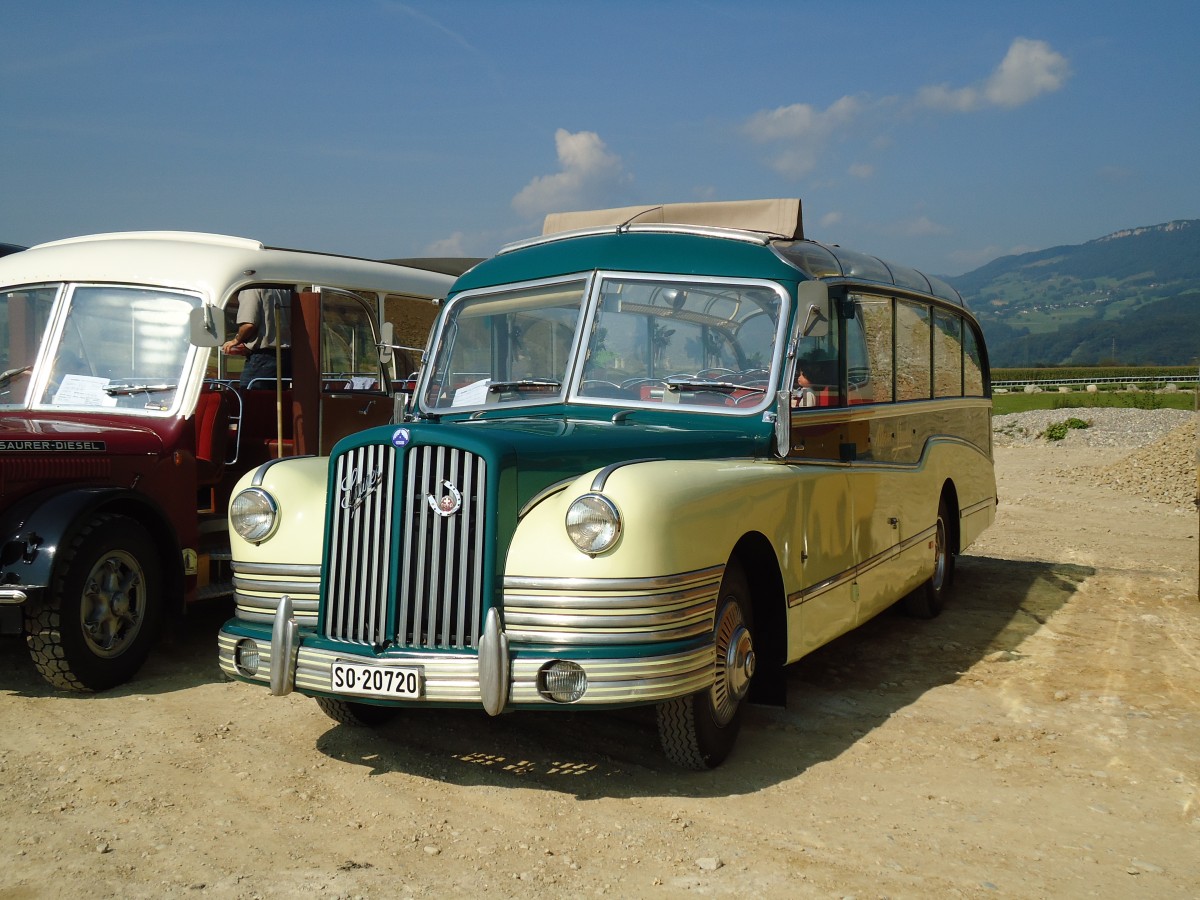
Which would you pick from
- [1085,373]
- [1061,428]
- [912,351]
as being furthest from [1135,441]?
[1085,373]

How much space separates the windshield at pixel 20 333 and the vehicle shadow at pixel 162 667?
5.17 ft

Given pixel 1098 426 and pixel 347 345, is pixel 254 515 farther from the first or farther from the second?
pixel 1098 426

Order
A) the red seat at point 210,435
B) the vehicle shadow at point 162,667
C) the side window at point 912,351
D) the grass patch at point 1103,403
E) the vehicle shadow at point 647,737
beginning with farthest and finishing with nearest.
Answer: the grass patch at point 1103,403 → the side window at point 912,351 → the red seat at point 210,435 → the vehicle shadow at point 162,667 → the vehicle shadow at point 647,737

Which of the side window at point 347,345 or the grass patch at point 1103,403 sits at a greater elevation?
the side window at point 347,345

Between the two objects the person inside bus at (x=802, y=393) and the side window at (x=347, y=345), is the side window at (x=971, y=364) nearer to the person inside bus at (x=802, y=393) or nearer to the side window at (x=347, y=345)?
the person inside bus at (x=802, y=393)

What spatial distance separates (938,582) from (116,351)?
5891 mm

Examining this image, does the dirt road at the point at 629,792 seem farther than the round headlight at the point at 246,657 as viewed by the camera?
No

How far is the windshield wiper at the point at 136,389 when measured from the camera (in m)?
7.23

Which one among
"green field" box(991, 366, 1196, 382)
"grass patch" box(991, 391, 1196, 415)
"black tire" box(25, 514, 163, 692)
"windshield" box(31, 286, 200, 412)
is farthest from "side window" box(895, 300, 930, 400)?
"green field" box(991, 366, 1196, 382)

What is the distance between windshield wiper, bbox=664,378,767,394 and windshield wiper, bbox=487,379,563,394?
558 mm

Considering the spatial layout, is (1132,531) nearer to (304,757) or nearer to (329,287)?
(329,287)

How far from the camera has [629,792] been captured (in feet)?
15.5

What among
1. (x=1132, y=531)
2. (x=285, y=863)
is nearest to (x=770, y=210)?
(x=285, y=863)

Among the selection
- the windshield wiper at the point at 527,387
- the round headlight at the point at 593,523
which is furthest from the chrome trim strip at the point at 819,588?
the windshield wiper at the point at 527,387
